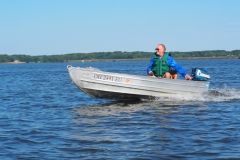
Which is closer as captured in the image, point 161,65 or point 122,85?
point 122,85

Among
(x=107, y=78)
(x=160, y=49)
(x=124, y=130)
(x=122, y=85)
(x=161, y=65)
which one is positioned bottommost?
(x=124, y=130)

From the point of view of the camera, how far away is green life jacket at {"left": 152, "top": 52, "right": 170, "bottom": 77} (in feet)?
52.6

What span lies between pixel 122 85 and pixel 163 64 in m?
1.60

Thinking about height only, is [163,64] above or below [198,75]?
above

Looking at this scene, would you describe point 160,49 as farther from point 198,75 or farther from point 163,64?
point 198,75

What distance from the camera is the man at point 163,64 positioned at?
1603 cm

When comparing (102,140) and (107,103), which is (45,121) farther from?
(107,103)

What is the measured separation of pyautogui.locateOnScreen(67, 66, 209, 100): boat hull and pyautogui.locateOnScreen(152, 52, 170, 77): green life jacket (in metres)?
0.43

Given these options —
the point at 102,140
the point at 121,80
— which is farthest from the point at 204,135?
the point at 121,80

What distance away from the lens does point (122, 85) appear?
15703mm

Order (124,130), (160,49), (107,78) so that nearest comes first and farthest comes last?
(124,130) → (107,78) → (160,49)

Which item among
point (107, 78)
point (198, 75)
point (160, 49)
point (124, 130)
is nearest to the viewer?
point (124, 130)

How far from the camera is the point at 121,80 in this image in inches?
616

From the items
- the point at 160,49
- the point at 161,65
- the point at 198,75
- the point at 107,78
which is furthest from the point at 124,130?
the point at 198,75
